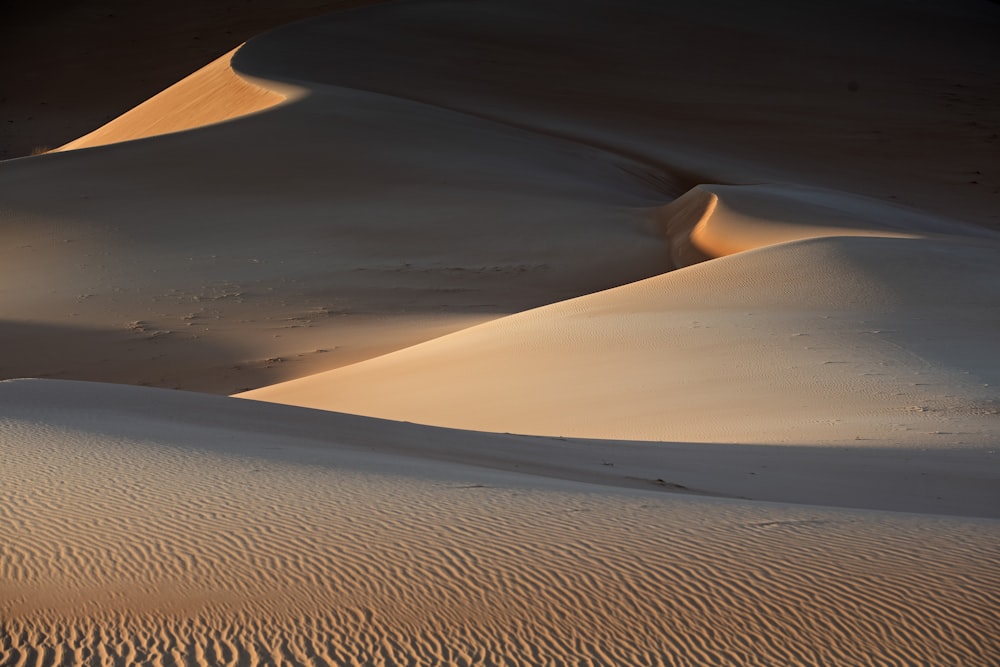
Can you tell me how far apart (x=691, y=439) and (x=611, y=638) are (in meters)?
3.59

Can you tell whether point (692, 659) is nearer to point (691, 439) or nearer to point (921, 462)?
point (921, 462)

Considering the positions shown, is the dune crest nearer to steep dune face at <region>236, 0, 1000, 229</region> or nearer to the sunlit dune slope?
steep dune face at <region>236, 0, 1000, 229</region>

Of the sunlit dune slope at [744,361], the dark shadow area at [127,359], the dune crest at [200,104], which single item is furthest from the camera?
the dune crest at [200,104]

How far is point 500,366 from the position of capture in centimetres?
754

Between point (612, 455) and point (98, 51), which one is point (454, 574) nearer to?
point (612, 455)

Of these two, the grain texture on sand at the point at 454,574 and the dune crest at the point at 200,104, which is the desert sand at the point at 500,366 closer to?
the grain texture on sand at the point at 454,574

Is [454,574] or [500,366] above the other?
[454,574]

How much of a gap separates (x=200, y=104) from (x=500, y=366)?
43.2 ft

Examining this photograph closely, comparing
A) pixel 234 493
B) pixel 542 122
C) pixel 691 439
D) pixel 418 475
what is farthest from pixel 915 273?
pixel 542 122

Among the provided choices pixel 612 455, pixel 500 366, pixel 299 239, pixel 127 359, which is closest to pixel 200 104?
pixel 299 239

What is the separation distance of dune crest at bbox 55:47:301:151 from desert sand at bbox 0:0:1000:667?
11 centimetres

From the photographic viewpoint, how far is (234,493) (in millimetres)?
2750

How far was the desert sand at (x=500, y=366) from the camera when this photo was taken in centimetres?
204

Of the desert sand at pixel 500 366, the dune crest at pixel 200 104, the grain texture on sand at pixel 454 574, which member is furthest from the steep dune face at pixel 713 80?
the grain texture on sand at pixel 454 574
